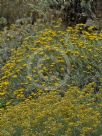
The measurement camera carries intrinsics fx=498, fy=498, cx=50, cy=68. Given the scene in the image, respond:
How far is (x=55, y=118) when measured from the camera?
16.3 feet

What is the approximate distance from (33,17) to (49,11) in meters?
0.43

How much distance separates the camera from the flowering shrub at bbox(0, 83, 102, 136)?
15.3 ft

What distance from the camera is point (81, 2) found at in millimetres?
9961

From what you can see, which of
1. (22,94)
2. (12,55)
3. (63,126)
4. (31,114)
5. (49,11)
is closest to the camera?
(63,126)

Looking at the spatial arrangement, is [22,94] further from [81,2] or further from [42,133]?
[81,2]

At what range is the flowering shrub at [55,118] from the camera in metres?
4.65

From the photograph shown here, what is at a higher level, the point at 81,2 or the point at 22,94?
the point at 81,2

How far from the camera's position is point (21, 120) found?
5059 mm

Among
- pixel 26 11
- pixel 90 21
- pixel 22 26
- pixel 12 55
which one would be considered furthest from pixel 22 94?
pixel 26 11

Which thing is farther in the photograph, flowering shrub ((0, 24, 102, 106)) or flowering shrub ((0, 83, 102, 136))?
flowering shrub ((0, 24, 102, 106))

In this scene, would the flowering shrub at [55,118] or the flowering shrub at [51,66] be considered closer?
the flowering shrub at [55,118]

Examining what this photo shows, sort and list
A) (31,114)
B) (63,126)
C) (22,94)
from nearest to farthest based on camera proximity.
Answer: (63,126), (31,114), (22,94)

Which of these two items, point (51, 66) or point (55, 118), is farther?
point (51, 66)

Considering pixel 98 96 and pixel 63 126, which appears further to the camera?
pixel 98 96
